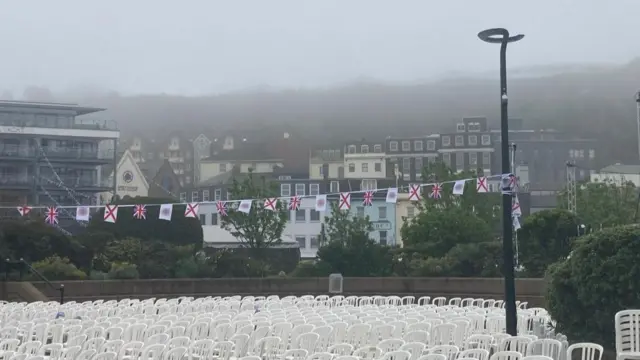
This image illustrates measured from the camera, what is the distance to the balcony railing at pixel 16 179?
77500mm

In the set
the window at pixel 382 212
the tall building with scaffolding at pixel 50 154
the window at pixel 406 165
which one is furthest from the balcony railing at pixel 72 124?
the window at pixel 406 165

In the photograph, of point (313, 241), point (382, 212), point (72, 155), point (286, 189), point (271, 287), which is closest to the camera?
point (271, 287)

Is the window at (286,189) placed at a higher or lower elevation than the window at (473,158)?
lower

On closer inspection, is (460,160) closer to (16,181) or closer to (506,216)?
(16,181)

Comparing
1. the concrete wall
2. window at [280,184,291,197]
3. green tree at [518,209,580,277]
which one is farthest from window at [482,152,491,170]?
the concrete wall

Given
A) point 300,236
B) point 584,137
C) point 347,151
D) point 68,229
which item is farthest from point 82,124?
point 584,137

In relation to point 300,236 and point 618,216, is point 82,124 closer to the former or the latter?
point 300,236

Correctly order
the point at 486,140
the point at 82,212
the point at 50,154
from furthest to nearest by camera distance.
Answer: the point at 486,140 → the point at 50,154 → the point at 82,212

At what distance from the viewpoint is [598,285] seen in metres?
13.1

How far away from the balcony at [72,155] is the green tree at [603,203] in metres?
42.8

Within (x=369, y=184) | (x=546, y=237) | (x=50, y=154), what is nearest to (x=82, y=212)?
(x=546, y=237)

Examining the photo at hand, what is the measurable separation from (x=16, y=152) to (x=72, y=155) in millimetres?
5161

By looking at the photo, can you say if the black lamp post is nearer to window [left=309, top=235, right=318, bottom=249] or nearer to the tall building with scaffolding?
the tall building with scaffolding

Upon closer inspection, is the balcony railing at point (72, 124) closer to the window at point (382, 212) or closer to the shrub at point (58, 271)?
the window at point (382, 212)
